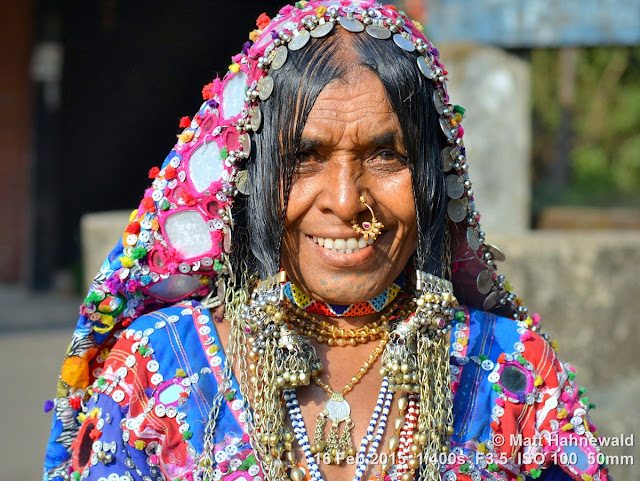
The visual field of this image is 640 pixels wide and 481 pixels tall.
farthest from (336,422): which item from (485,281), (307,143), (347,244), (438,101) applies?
(438,101)

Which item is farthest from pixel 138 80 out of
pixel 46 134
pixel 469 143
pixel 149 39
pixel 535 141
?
pixel 535 141

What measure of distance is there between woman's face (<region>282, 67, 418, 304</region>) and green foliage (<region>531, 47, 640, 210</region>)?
15.2m

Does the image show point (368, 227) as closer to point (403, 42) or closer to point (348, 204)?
point (348, 204)

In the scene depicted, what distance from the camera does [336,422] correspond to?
192cm

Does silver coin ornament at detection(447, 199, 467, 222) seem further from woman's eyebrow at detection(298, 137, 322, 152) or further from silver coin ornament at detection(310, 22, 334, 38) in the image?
silver coin ornament at detection(310, 22, 334, 38)

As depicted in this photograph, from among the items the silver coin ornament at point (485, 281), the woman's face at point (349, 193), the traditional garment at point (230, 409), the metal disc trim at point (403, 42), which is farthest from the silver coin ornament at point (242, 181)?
the silver coin ornament at point (485, 281)

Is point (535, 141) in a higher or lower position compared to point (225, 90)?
higher

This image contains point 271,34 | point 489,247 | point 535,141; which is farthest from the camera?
point 535,141

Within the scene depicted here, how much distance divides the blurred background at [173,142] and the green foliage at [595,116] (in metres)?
0.06

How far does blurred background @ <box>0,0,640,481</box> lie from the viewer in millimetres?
4926

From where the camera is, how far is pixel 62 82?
9.75 m

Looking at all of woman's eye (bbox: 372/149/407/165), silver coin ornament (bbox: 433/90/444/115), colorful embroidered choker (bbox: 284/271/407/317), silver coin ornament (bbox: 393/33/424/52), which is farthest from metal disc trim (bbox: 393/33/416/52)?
colorful embroidered choker (bbox: 284/271/407/317)

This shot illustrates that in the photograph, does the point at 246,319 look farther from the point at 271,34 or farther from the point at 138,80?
the point at 138,80

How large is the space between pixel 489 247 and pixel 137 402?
35.8 inches
